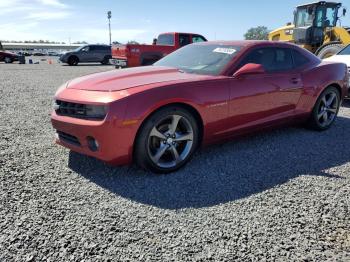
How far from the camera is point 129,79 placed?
3537 mm

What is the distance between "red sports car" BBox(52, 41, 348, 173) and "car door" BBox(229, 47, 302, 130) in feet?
0.04

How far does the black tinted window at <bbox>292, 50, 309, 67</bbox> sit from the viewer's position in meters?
4.71

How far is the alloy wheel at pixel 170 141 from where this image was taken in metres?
3.35

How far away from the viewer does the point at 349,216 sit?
2658 millimetres

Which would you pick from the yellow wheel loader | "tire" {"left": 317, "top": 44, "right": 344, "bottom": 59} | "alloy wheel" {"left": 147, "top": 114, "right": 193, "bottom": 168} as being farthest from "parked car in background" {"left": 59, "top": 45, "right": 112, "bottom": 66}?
"alloy wheel" {"left": 147, "top": 114, "right": 193, "bottom": 168}

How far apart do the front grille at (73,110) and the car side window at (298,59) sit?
10.3ft

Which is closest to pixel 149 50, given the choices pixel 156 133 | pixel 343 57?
pixel 343 57

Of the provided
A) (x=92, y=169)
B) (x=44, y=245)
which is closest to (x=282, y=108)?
(x=92, y=169)

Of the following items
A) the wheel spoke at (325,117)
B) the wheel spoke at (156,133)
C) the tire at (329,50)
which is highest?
the tire at (329,50)

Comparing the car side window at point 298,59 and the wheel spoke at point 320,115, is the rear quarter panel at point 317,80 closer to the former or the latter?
the car side window at point 298,59

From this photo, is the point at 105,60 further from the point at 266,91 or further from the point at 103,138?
the point at 103,138

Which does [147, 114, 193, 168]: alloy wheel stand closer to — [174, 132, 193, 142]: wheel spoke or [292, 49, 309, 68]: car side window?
[174, 132, 193, 142]: wheel spoke

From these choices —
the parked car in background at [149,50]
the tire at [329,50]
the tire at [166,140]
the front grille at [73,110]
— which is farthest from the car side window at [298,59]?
the parked car in background at [149,50]

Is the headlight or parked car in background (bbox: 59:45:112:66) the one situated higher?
parked car in background (bbox: 59:45:112:66)
